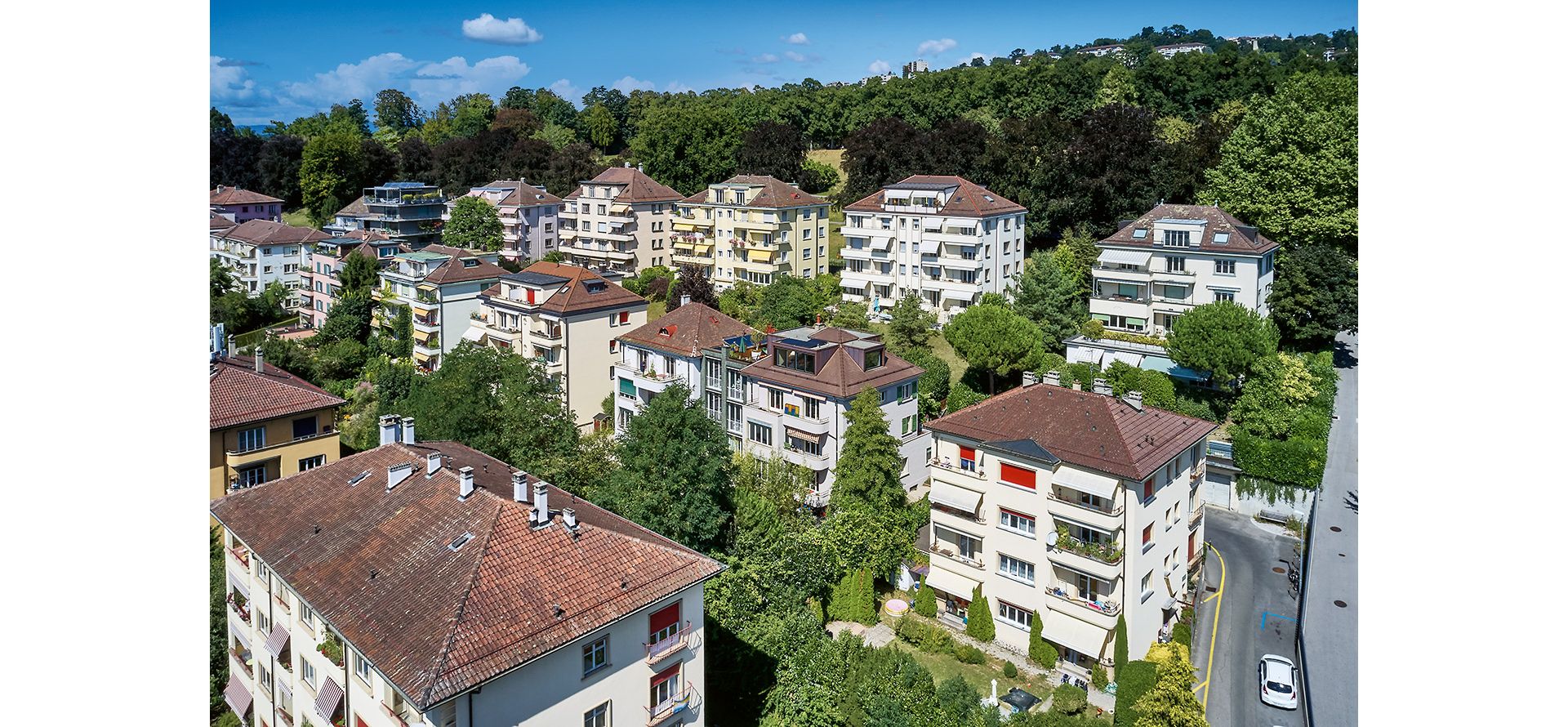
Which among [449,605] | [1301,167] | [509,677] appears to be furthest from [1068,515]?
[1301,167]

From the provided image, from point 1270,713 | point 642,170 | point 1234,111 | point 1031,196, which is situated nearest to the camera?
point 1270,713

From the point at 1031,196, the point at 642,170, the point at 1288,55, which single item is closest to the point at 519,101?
the point at 642,170

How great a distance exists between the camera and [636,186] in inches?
1423

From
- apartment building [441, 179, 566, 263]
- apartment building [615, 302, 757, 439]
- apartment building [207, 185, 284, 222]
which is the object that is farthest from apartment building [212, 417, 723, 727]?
apartment building [207, 185, 284, 222]

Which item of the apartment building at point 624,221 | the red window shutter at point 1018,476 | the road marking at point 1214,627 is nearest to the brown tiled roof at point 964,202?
the apartment building at point 624,221

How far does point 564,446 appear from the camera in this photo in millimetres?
18453

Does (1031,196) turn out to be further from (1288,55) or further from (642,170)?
(642,170)

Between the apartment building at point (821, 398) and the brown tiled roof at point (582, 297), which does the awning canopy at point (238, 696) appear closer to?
the apartment building at point (821, 398)

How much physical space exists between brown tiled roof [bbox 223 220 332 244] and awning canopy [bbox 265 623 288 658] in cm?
2459

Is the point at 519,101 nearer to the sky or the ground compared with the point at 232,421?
nearer to the sky

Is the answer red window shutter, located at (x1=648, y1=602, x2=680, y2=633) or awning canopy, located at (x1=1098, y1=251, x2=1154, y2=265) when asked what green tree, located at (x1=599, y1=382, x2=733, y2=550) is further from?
awning canopy, located at (x1=1098, y1=251, x2=1154, y2=265)

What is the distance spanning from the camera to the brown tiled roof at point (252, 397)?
15.0 metres

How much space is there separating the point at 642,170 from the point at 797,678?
3095cm

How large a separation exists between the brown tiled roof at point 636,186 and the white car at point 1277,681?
85.8 ft
